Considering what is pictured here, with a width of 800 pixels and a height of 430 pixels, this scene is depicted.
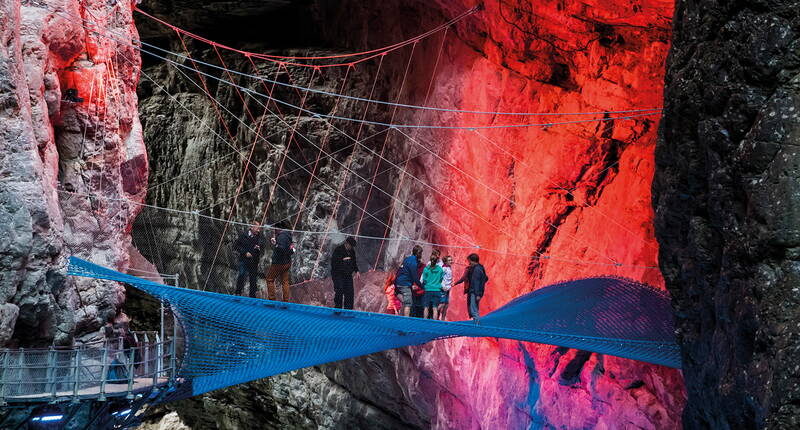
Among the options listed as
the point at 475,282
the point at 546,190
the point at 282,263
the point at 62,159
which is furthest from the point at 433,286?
the point at 62,159

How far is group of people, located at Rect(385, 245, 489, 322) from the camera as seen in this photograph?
1034cm

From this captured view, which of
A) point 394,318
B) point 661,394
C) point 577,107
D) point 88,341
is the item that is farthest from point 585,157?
point 88,341

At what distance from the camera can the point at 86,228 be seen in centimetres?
1020

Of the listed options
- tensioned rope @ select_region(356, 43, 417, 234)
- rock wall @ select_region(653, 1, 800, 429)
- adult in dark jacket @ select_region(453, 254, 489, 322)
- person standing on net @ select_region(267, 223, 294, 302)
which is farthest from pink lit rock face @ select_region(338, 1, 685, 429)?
rock wall @ select_region(653, 1, 800, 429)

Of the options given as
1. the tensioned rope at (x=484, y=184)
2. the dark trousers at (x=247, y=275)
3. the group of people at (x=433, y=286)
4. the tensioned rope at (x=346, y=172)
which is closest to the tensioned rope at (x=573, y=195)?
the tensioned rope at (x=484, y=184)

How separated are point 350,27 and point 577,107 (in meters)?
5.65

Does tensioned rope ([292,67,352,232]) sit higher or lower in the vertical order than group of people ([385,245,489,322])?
higher

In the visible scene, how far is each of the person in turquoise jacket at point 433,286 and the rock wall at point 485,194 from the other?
153 cm

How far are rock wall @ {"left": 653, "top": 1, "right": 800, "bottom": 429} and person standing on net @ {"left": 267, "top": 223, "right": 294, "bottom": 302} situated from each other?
6.39 metres

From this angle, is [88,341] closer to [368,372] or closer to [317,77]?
[368,372]

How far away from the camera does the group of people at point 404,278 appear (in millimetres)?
10414

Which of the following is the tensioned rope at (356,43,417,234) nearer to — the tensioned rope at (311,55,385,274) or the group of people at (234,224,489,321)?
the tensioned rope at (311,55,385,274)

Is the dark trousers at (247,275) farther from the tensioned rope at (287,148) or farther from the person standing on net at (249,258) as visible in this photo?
the tensioned rope at (287,148)

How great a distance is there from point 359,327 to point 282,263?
13.5 feet
